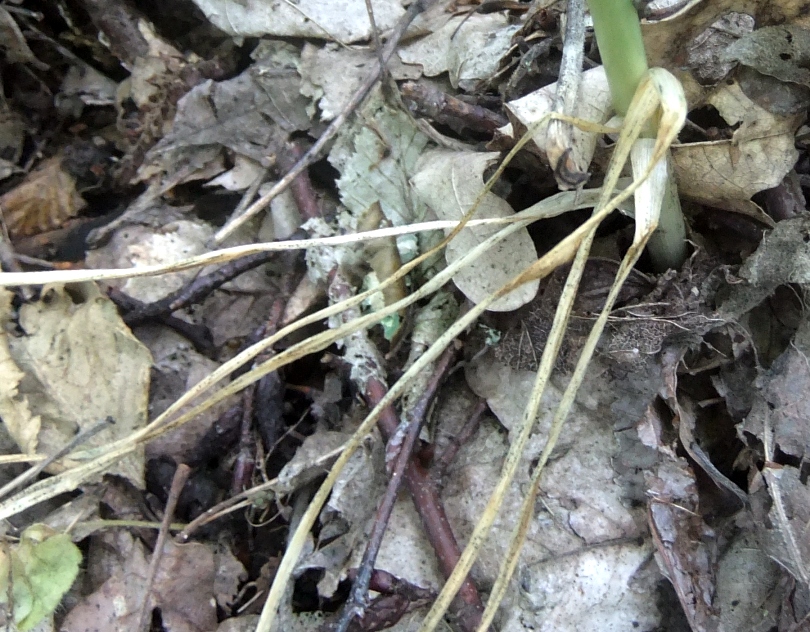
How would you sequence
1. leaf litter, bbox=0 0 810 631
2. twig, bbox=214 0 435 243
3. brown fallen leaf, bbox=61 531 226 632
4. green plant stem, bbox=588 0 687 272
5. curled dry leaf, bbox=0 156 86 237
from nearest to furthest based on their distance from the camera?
green plant stem, bbox=588 0 687 272, leaf litter, bbox=0 0 810 631, brown fallen leaf, bbox=61 531 226 632, twig, bbox=214 0 435 243, curled dry leaf, bbox=0 156 86 237

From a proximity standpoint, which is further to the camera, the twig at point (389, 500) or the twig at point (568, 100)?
the twig at point (389, 500)

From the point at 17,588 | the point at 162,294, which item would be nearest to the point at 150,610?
the point at 17,588

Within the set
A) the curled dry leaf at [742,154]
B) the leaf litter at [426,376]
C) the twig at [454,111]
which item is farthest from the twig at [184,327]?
the curled dry leaf at [742,154]

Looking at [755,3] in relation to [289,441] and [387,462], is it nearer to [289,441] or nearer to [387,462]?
[387,462]

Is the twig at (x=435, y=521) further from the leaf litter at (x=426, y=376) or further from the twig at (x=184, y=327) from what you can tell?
the twig at (x=184, y=327)

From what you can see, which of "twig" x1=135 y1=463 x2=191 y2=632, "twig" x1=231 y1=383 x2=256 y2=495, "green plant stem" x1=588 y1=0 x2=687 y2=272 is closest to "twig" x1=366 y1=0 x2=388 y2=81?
"green plant stem" x1=588 y1=0 x2=687 y2=272

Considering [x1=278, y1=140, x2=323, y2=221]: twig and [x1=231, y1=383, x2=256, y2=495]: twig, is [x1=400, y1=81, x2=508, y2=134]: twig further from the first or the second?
[x1=231, y1=383, x2=256, y2=495]: twig

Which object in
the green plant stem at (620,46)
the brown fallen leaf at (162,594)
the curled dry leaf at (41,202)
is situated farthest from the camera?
the curled dry leaf at (41,202)

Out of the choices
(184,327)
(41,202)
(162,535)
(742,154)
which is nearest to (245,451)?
(162,535)
